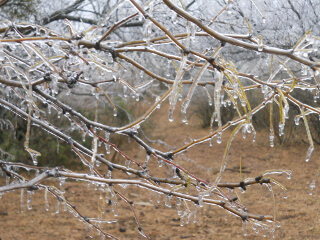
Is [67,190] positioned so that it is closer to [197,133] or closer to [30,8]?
[30,8]

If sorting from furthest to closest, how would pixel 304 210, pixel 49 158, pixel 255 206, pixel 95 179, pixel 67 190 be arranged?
pixel 49 158
pixel 67 190
pixel 255 206
pixel 304 210
pixel 95 179

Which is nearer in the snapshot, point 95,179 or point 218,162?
point 95,179

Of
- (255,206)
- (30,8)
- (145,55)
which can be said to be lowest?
(255,206)

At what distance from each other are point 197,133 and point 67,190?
4.88 meters

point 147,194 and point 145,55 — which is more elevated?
point 145,55

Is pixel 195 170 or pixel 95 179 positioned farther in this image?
pixel 195 170

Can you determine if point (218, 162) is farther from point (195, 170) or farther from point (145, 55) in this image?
point (145, 55)

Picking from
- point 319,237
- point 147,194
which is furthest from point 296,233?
point 147,194

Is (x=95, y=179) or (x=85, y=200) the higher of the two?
(x=95, y=179)

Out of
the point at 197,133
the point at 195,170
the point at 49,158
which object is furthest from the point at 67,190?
the point at 197,133

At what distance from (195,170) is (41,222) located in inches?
124

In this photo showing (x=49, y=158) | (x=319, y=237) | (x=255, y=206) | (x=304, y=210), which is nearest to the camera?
(x=319, y=237)

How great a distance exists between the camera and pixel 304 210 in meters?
4.46

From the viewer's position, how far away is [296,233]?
150 inches
